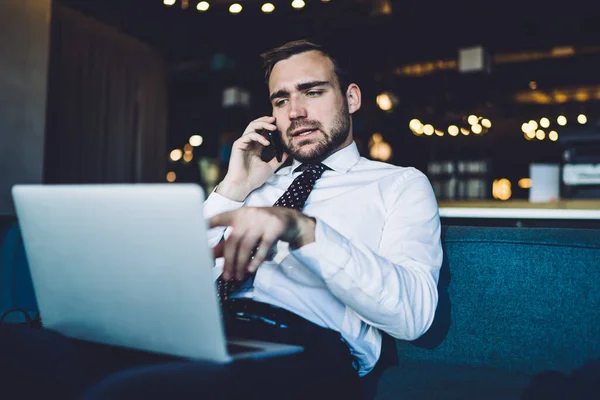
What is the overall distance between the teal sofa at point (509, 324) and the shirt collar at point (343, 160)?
0.36m

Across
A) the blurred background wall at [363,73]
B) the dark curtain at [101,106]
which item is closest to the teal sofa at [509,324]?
the blurred background wall at [363,73]

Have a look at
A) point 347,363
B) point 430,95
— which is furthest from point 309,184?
point 430,95

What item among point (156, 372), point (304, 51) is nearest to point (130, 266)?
point (156, 372)

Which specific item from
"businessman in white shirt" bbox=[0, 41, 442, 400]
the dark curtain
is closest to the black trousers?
"businessman in white shirt" bbox=[0, 41, 442, 400]

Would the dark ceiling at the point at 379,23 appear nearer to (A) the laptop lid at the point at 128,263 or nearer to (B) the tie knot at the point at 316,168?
(B) the tie knot at the point at 316,168

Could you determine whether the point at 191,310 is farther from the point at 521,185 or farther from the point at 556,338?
the point at 521,185

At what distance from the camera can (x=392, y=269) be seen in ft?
3.66

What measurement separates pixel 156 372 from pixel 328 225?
51 centimetres

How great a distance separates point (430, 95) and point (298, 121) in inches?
216

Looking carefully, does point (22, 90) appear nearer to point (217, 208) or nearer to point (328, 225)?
point (217, 208)

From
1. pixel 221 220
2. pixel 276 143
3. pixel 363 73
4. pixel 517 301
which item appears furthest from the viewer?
pixel 363 73

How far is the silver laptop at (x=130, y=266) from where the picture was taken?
725 millimetres

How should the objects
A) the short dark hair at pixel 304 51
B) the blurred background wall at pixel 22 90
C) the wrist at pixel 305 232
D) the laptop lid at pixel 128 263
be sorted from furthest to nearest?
the blurred background wall at pixel 22 90, the short dark hair at pixel 304 51, the wrist at pixel 305 232, the laptop lid at pixel 128 263

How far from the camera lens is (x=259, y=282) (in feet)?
4.37
